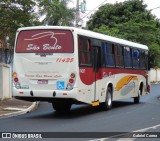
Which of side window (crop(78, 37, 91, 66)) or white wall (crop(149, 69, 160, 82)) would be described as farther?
white wall (crop(149, 69, 160, 82))

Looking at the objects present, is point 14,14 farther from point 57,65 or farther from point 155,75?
point 155,75

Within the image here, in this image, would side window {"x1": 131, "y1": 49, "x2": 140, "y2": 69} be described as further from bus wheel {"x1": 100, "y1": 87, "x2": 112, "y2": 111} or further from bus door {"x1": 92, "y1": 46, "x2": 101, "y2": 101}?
bus door {"x1": 92, "y1": 46, "x2": 101, "y2": 101}

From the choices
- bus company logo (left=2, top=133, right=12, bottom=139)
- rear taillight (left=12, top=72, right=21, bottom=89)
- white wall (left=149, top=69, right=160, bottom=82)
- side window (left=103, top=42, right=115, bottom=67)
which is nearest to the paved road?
bus company logo (left=2, top=133, right=12, bottom=139)

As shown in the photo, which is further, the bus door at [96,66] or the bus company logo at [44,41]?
the bus door at [96,66]

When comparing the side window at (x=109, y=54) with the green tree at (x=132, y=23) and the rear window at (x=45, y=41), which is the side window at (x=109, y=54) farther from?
the green tree at (x=132, y=23)

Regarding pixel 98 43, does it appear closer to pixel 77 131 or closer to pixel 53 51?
pixel 53 51

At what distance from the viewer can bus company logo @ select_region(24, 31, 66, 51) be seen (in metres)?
16.2

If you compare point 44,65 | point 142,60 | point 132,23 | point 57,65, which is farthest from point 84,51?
point 132,23

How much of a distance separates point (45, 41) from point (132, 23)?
138ft

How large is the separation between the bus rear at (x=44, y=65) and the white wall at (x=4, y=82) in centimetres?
688

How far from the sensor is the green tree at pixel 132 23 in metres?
56.9

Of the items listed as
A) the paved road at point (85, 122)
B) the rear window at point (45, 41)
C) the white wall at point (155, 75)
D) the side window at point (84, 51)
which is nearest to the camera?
the paved road at point (85, 122)

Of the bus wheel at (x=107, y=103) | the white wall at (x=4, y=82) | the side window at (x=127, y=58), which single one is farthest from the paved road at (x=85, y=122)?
the white wall at (x=4, y=82)

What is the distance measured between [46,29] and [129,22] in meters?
42.1
